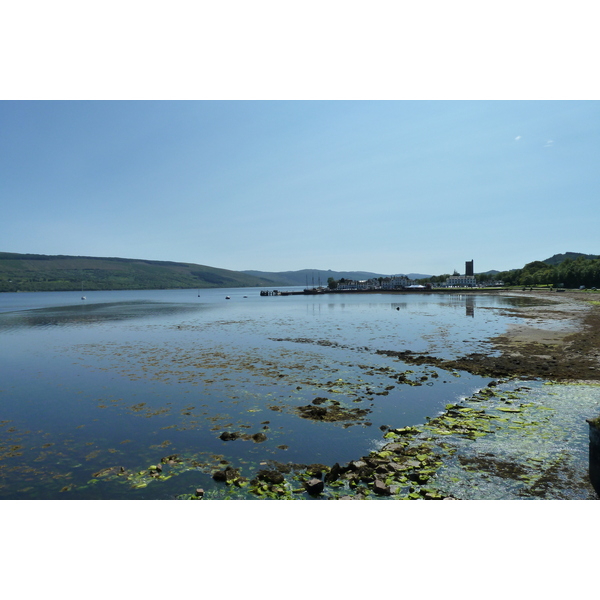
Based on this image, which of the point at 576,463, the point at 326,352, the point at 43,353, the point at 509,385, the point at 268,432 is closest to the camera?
the point at 576,463

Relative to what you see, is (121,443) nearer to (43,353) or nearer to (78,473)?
(78,473)

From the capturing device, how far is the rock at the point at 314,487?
10.2 m

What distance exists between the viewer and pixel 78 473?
39.1 feet

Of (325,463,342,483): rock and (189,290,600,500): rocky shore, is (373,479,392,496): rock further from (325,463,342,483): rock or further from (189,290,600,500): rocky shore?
(325,463,342,483): rock

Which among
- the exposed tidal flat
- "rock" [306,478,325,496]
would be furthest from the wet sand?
"rock" [306,478,325,496]

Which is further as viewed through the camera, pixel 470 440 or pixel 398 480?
pixel 470 440

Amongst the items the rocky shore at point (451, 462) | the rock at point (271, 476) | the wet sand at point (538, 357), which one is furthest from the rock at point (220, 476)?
the wet sand at point (538, 357)

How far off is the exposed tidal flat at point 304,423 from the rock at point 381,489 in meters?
0.04

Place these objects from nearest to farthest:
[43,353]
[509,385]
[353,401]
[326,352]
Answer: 1. [353,401]
2. [509,385]
3. [326,352]
4. [43,353]

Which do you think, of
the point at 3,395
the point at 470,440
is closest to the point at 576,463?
the point at 470,440

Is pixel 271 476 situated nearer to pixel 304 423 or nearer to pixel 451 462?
pixel 304 423

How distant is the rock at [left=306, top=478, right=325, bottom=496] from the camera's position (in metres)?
10.2

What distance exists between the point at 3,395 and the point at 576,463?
93.6 ft

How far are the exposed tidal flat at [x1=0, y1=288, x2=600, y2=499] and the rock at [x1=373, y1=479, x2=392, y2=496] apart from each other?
0.04 m
